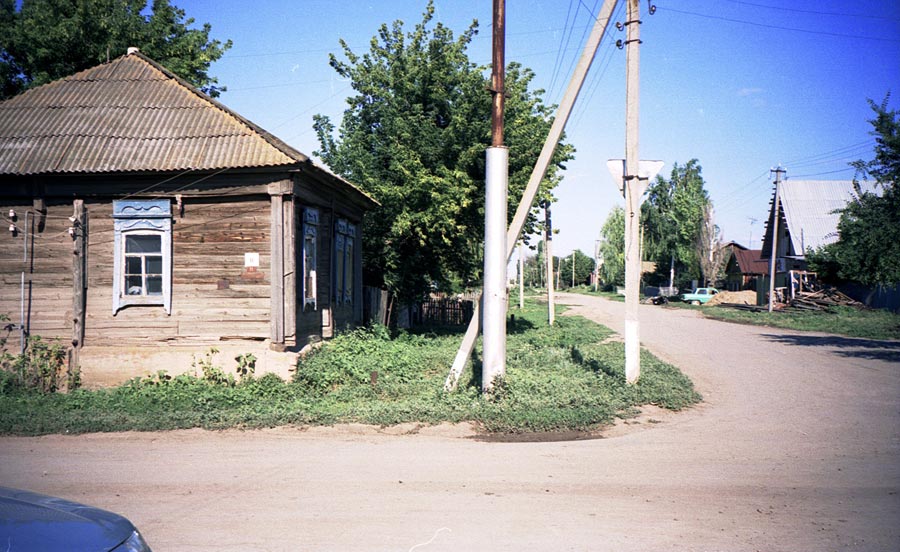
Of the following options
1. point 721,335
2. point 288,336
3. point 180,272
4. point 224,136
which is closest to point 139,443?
point 288,336

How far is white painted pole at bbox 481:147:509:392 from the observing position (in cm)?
919

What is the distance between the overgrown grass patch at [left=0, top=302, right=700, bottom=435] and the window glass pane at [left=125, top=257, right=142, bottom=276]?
2.04m

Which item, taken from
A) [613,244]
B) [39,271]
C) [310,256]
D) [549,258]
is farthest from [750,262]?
[39,271]

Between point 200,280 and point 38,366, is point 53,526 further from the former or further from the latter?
point 38,366

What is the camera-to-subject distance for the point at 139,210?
1084 centimetres

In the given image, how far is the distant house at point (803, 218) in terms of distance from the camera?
1623 inches

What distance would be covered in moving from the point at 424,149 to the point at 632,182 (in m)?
8.27

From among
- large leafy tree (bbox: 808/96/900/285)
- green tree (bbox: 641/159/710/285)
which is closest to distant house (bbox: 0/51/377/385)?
large leafy tree (bbox: 808/96/900/285)

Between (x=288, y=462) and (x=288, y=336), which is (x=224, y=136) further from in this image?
(x=288, y=462)

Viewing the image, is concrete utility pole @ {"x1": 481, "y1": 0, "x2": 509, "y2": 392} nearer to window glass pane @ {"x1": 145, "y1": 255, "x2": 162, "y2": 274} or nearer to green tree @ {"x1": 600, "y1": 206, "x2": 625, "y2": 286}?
window glass pane @ {"x1": 145, "y1": 255, "x2": 162, "y2": 274}

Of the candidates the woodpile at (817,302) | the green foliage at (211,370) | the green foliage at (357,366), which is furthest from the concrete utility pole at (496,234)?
the woodpile at (817,302)

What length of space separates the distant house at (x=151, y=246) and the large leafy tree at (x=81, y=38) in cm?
769

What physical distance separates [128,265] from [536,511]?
923 cm

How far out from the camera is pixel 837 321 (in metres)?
28.0
